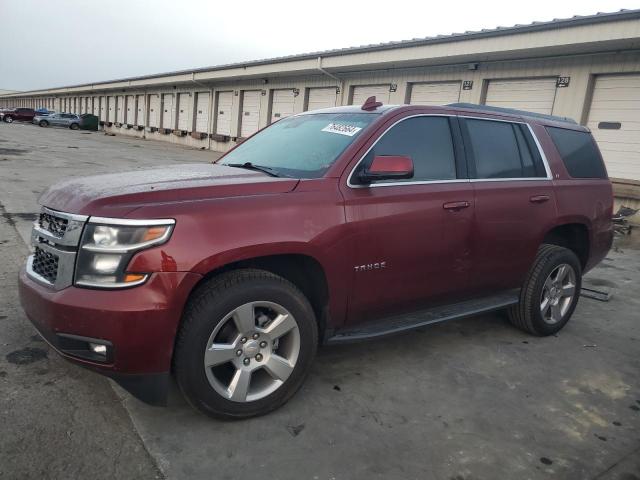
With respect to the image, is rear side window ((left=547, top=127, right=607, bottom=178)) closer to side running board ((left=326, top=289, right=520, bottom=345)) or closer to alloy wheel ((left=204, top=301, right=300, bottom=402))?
side running board ((left=326, top=289, right=520, bottom=345))

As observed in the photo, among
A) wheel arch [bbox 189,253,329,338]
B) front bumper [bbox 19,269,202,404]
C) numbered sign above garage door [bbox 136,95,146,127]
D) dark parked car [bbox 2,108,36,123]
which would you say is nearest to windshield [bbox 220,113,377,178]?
wheel arch [bbox 189,253,329,338]

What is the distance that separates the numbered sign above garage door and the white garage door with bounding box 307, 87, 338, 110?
82.4 feet

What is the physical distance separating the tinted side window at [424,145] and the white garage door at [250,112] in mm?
22587

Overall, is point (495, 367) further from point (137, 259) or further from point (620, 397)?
point (137, 259)

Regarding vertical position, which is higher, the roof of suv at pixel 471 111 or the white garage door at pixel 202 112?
the white garage door at pixel 202 112

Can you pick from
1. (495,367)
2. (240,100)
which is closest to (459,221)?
(495,367)

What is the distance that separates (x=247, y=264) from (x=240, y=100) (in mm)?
25580

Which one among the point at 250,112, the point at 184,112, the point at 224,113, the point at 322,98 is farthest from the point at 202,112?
the point at 322,98

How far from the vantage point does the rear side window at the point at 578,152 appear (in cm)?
436

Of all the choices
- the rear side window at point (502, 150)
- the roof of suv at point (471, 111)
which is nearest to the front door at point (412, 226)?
the roof of suv at point (471, 111)

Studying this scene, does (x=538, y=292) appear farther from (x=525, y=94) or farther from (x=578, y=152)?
(x=525, y=94)

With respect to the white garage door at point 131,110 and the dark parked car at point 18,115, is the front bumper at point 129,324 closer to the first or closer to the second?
the white garage door at point 131,110

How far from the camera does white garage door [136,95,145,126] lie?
4259 cm

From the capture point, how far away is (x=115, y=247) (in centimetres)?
233
